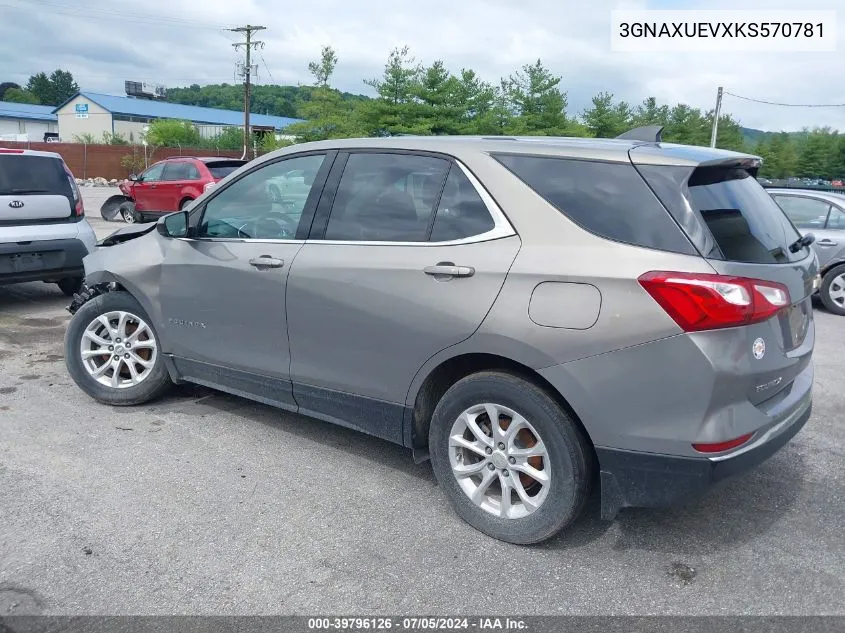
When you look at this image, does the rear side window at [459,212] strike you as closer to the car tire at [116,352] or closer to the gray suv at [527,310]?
the gray suv at [527,310]

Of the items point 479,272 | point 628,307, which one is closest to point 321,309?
point 479,272

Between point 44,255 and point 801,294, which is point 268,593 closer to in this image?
point 801,294

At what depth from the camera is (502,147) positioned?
A: 133 inches

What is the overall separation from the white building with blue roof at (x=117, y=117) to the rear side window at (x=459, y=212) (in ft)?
234

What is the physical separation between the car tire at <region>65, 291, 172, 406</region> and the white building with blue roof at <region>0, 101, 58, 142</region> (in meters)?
84.3

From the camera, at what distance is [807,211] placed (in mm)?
9414

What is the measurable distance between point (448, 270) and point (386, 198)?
0.65m

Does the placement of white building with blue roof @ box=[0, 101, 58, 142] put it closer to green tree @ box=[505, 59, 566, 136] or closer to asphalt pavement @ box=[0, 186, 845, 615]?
green tree @ box=[505, 59, 566, 136]

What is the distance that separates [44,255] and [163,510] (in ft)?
16.3

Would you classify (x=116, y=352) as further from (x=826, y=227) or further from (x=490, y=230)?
(x=826, y=227)

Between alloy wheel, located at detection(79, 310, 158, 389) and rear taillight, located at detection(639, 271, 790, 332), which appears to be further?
alloy wheel, located at detection(79, 310, 158, 389)

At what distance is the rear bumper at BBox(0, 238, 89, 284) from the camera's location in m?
7.10

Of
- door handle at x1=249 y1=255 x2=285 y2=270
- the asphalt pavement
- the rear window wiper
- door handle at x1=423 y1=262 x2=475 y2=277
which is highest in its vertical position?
the rear window wiper

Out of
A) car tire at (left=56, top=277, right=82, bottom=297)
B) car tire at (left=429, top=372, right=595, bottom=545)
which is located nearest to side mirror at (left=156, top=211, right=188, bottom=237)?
car tire at (left=429, top=372, right=595, bottom=545)
